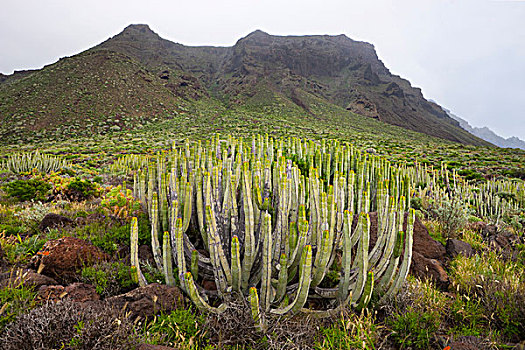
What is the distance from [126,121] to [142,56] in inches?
1776

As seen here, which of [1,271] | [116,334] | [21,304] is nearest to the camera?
[116,334]

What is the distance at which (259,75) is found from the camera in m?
74.8

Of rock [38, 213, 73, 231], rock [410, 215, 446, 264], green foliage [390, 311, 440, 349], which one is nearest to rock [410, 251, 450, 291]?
rock [410, 215, 446, 264]

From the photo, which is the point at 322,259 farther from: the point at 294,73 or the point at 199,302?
the point at 294,73

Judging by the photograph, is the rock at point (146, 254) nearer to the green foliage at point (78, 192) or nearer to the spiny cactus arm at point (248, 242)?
the spiny cactus arm at point (248, 242)

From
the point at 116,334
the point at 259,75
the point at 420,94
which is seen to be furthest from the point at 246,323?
the point at 420,94

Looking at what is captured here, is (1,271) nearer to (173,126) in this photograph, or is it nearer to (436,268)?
(436,268)

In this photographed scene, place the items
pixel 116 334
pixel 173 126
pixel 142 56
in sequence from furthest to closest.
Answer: pixel 142 56
pixel 173 126
pixel 116 334

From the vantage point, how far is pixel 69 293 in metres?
2.54

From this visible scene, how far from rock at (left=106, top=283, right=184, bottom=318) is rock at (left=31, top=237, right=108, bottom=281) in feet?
3.00

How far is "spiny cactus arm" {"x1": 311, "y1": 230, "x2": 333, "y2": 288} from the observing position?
8.44 ft

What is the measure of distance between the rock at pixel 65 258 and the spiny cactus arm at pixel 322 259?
2680mm

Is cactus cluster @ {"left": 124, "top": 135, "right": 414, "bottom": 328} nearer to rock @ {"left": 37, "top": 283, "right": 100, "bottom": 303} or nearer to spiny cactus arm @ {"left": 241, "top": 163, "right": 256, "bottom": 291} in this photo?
spiny cactus arm @ {"left": 241, "top": 163, "right": 256, "bottom": 291}

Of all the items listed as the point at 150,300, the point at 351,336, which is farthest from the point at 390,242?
the point at 150,300
